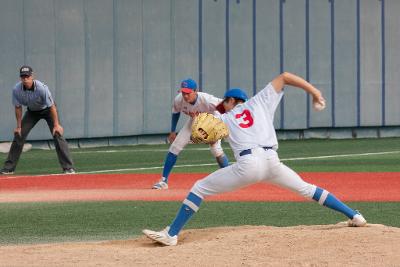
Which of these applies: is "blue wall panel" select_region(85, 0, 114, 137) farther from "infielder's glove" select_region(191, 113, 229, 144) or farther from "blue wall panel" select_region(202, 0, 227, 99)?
"infielder's glove" select_region(191, 113, 229, 144)

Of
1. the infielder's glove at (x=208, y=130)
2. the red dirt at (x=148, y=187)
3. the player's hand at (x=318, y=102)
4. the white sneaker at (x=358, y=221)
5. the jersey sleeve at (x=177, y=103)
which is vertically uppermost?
the player's hand at (x=318, y=102)

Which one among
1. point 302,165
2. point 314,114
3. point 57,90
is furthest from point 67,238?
point 314,114

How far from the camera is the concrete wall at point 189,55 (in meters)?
25.9

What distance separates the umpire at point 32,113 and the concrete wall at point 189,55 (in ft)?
19.7

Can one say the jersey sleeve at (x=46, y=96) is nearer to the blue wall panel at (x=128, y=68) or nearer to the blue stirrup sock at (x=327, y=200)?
the blue wall panel at (x=128, y=68)

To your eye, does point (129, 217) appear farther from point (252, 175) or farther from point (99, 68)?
point (99, 68)

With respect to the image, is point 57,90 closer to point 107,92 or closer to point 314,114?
point 107,92

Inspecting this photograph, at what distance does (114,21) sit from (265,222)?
15635 millimetres

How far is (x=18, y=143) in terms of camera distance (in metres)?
19.0

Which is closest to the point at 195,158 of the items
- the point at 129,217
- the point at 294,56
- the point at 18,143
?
the point at 18,143

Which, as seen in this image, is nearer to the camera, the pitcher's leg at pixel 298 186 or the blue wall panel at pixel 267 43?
the pitcher's leg at pixel 298 186

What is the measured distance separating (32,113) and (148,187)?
145 inches

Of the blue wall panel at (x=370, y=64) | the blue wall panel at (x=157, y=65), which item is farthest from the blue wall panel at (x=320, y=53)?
the blue wall panel at (x=157, y=65)

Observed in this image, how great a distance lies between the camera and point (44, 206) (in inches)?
547
